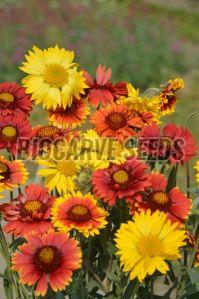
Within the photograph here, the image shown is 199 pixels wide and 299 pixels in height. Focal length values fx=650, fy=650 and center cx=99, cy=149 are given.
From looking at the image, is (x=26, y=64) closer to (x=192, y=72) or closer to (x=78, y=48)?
(x=78, y=48)

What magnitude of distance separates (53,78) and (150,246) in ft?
1.70

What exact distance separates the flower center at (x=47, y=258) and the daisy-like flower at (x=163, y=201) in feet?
0.62

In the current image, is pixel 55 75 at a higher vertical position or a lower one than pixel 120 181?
higher

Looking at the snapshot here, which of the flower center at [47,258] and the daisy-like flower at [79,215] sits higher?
the daisy-like flower at [79,215]

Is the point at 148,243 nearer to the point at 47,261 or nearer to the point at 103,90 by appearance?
the point at 47,261

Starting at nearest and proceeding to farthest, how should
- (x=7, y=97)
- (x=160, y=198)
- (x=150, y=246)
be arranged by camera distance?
(x=150, y=246)
(x=160, y=198)
(x=7, y=97)

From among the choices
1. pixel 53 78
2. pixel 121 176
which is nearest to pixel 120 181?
pixel 121 176

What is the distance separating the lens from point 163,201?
4.15 feet

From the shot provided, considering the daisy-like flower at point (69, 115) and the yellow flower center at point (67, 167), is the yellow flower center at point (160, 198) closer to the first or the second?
the yellow flower center at point (67, 167)

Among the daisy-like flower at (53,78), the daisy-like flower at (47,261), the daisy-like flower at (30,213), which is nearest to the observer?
the daisy-like flower at (47,261)

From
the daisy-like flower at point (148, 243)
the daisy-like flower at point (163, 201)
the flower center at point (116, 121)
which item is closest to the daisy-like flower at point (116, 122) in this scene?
the flower center at point (116, 121)

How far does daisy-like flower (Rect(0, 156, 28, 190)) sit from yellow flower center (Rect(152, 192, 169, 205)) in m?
0.28

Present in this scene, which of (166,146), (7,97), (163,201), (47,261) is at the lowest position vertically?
(47,261)

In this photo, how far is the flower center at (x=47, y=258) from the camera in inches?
45.9
